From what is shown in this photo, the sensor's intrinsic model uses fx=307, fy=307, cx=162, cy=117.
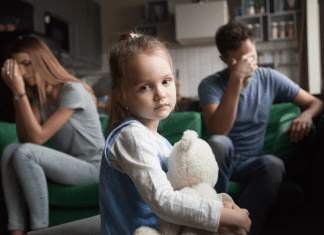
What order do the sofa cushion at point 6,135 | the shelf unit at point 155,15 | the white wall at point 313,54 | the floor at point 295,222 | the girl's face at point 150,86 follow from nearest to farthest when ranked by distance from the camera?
the girl's face at point 150,86
the floor at point 295,222
the sofa cushion at point 6,135
the white wall at point 313,54
the shelf unit at point 155,15

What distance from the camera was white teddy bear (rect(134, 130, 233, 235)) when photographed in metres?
0.54

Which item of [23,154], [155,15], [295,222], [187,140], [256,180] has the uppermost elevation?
[155,15]

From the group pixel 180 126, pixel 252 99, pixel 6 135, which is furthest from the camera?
pixel 6 135

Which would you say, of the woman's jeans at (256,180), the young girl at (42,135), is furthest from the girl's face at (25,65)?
the woman's jeans at (256,180)

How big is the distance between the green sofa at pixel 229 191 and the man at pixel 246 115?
3.2 inches

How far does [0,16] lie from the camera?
4160 millimetres

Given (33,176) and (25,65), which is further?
(25,65)

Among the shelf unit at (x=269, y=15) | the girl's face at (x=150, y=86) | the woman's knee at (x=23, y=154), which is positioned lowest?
the woman's knee at (x=23, y=154)

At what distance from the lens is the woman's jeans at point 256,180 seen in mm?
1218

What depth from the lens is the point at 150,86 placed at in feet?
2.09

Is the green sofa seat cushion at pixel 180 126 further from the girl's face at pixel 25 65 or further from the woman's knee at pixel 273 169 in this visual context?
the girl's face at pixel 25 65

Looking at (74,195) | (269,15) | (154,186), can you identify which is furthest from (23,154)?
(269,15)

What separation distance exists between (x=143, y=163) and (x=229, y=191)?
919mm

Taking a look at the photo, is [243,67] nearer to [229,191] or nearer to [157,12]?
[229,191]
